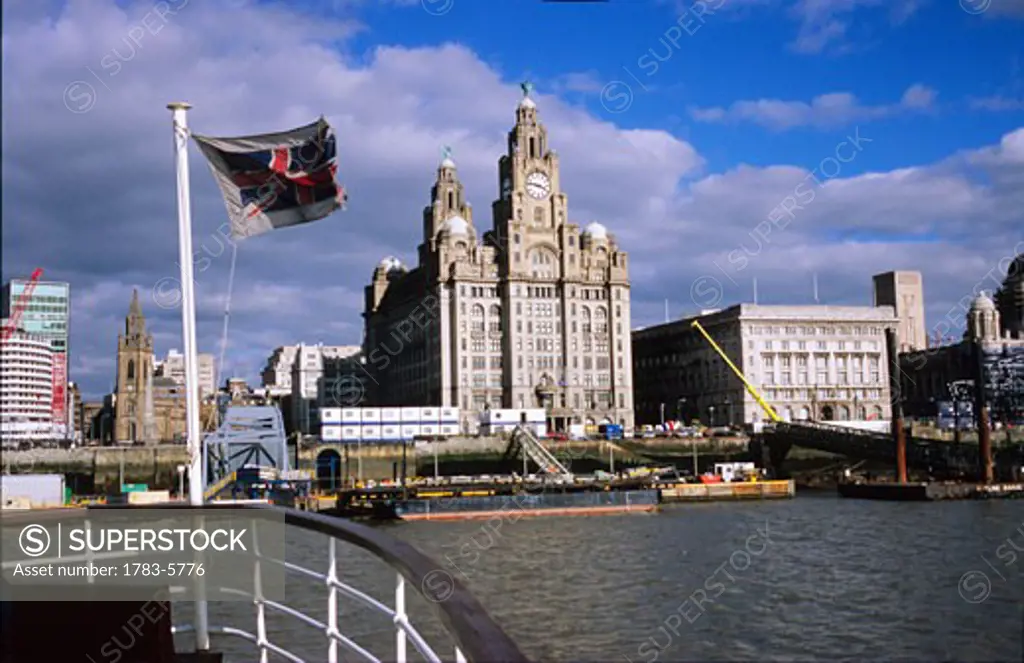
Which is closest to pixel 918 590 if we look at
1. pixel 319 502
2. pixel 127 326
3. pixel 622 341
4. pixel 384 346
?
pixel 319 502

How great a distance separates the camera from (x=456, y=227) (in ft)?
449

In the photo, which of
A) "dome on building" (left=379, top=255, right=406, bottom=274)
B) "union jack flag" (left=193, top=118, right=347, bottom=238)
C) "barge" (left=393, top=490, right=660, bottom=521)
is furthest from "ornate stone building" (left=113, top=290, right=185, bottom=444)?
"union jack flag" (left=193, top=118, right=347, bottom=238)

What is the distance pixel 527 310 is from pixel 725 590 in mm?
101401

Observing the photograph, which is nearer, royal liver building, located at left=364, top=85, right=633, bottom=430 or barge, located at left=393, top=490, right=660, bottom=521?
barge, located at left=393, top=490, right=660, bottom=521

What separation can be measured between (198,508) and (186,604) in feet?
87.7

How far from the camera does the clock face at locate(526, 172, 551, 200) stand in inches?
5374

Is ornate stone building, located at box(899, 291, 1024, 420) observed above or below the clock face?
below

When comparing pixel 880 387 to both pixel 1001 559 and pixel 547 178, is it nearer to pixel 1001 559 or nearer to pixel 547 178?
pixel 547 178

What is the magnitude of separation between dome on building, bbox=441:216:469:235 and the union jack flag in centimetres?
12143

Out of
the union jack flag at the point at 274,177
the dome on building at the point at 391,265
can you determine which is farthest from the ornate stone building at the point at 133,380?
the union jack flag at the point at 274,177

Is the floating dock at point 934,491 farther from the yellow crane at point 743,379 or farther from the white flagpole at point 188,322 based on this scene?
the white flagpole at point 188,322

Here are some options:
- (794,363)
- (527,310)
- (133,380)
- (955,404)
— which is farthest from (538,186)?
(133,380)

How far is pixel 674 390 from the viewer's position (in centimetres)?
15650

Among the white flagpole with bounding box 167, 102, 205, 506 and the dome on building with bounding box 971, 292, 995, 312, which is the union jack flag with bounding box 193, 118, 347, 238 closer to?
the white flagpole with bounding box 167, 102, 205, 506
